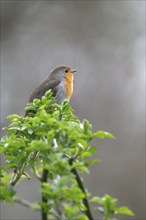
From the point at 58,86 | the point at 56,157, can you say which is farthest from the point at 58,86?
the point at 56,157

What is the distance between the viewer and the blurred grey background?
5094 mm

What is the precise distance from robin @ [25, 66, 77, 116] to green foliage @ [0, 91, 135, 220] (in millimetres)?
1629

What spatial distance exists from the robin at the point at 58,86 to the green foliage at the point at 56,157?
5.34 feet

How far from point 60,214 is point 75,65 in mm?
7066

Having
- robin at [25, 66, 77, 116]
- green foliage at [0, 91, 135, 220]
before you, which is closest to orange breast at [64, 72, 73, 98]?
robin at [25, 66, 77, 116]

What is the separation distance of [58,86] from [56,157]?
83.8 inches

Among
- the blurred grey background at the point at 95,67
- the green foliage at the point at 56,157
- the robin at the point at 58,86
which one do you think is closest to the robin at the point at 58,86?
the robin at the point at 58,86

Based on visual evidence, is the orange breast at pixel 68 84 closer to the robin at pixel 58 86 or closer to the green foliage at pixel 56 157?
the robin at pixel 58 86

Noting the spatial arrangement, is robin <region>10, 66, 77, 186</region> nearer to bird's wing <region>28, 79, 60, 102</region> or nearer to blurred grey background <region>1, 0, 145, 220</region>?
bird's wing <region>28, 79, 60, 102</region>

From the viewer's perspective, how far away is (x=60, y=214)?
1.86ft

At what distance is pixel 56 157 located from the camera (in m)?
0.56

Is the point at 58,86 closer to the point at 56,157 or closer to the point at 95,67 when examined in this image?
Answer: the point at 56,157

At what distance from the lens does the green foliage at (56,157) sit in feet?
1.81

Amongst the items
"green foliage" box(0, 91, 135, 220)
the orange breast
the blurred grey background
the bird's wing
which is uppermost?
the blurred grey background
